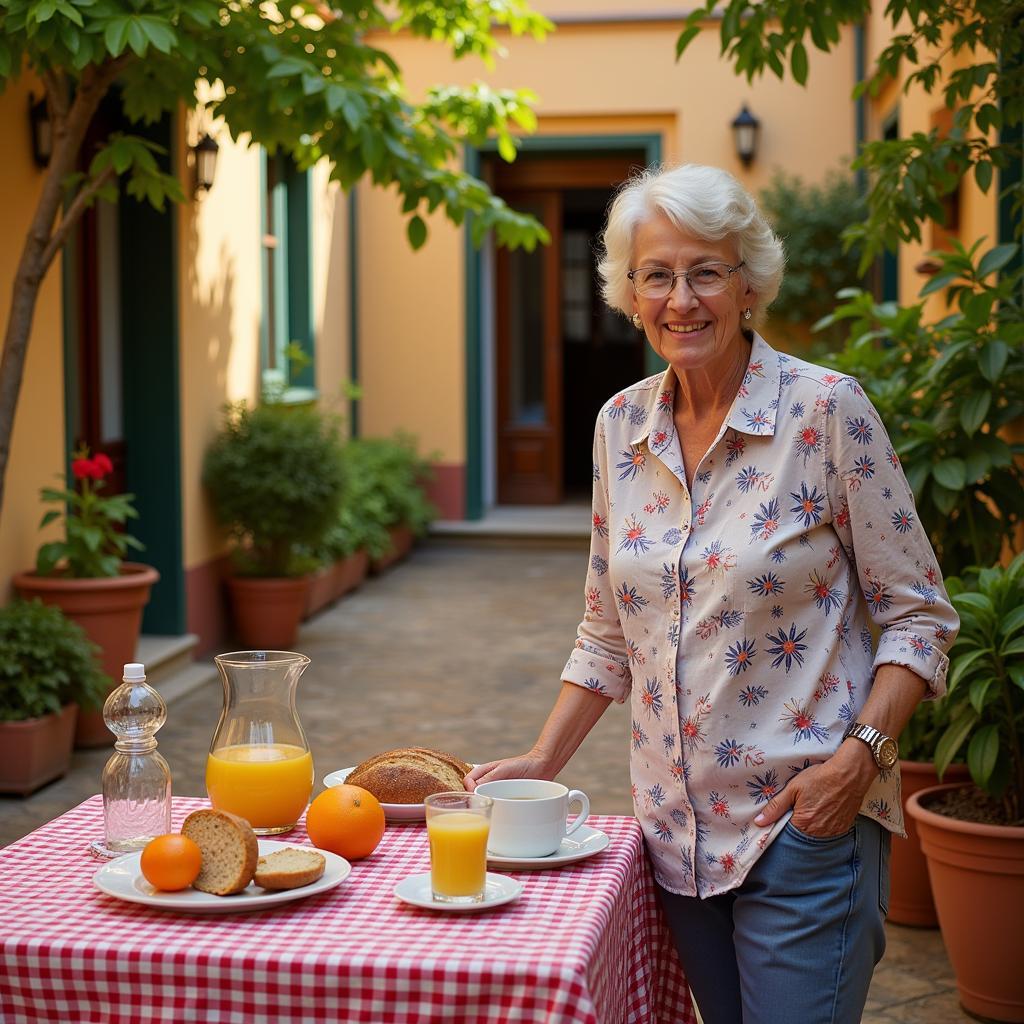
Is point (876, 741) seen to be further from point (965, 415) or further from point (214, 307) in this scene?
point (214, 307)

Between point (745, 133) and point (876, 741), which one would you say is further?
point (745, 133)

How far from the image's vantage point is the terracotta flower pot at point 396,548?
10828 millimetres

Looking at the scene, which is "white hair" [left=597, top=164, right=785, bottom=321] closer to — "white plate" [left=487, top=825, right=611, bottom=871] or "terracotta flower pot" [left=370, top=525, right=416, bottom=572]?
"white plate" [left=487, top=825, right=611, bottom=871]

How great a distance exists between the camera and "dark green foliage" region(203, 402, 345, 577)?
7988mm

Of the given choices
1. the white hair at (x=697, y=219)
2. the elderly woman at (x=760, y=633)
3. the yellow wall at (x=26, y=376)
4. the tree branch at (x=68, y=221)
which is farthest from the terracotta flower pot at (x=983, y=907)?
→ the yellow wall at (x=26, y=376)

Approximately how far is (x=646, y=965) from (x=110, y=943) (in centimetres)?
83

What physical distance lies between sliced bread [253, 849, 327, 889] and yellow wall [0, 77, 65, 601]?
13.8 feet

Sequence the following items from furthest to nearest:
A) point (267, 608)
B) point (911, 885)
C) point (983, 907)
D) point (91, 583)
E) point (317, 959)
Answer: point (267, 608) < point (91, 583) < point (911, 885) < point (983, 907) < point (317, 959)

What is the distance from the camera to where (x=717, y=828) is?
84.1 inches

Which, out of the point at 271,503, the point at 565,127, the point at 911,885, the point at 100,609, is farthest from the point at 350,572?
the point at 911,885

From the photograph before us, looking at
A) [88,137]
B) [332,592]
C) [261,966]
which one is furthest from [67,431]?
[261,966]

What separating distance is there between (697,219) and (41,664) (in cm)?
393

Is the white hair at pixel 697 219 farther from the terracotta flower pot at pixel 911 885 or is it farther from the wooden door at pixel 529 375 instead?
the wooden door at pixel 529 375

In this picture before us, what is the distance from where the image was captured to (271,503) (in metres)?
7.99
